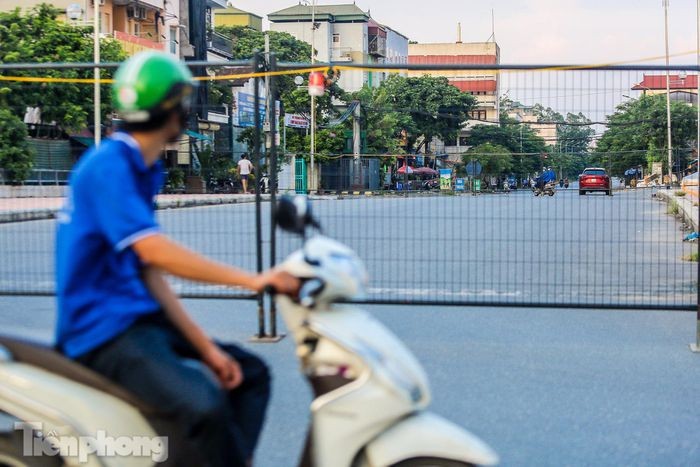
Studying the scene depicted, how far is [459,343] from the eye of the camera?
25.8ft

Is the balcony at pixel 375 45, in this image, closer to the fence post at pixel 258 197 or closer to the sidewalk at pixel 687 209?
the sidewalk at pixel 687 209

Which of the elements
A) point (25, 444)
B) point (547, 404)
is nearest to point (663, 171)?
point (547, 404)

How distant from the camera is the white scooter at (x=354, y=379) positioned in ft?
10.4

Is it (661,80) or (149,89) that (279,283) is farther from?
(661,80)

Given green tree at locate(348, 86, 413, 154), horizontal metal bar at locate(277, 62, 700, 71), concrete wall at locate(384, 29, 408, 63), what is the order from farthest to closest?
1. concrete wall at locate(384, 29, 408, 63)
2. green tree at locate(348, 86, 413, 154)
3. horizontal metal bar at locate(277, 62, 700, 71)

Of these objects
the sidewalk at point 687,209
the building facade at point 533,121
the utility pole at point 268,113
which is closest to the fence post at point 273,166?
the utility pole at point 268,113

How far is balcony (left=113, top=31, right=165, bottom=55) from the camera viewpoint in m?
51.5

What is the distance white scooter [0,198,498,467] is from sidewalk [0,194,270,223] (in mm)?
4734

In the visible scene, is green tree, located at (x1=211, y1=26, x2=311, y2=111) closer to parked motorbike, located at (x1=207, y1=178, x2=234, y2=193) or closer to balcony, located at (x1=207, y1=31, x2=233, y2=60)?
balcony, located at (x1=207, y1=31, x2=233, y2=60)

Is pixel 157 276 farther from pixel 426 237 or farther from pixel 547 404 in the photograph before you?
pixel 426 237

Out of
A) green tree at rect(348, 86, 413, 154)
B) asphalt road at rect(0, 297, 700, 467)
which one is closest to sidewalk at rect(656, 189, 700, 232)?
asphalt road at rect(0, 297, 700, 467)

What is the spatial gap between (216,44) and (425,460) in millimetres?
70974

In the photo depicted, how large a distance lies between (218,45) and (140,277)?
71.6 metres

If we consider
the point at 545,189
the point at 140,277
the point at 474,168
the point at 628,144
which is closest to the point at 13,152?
the point at 474,168
